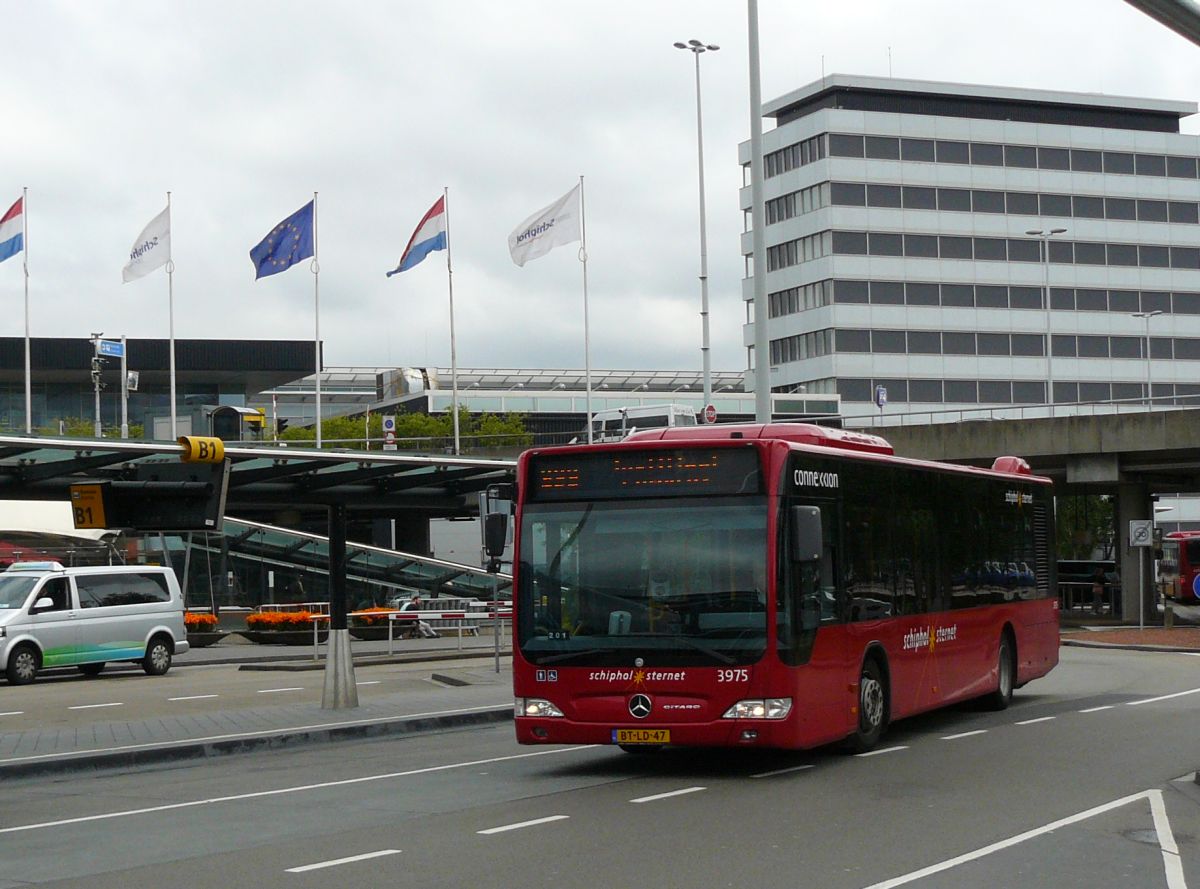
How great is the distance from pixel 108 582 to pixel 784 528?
19.9m

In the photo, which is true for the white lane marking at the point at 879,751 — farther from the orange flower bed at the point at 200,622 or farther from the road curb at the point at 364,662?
the orange flower bed at the point at 200,622

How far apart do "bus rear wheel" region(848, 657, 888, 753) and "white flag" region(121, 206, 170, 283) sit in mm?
32883

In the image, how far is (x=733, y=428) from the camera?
15.5 meters

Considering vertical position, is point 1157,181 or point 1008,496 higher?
point 1157,181

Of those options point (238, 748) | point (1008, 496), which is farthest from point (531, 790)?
point (1008, 496)

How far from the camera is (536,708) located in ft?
46.2

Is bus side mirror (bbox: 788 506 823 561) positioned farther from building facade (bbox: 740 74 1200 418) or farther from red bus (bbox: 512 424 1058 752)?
building facade (bbox: 740 74 1200 418)

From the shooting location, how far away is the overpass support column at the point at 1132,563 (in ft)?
165

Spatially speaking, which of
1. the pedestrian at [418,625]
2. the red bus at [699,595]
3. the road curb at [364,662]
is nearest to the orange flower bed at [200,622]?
the pedestrian at [418,625]

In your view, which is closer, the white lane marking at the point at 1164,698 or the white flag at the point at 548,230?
the white lane marking at the point at 1164,698

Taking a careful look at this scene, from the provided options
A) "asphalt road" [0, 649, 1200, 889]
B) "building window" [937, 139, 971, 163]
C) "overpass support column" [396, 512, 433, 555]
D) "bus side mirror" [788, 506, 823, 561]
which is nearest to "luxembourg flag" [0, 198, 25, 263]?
"overpass support column" [396, 512, 433, 555]

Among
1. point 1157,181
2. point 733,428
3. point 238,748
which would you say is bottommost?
point 238,748

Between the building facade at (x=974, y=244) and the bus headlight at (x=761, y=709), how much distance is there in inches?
3234

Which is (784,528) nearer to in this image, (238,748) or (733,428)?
(733,428)
